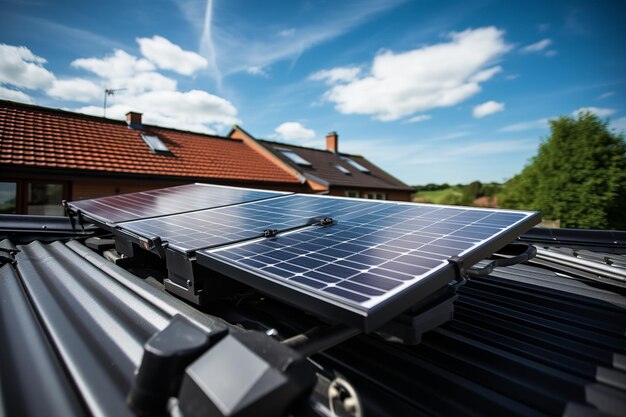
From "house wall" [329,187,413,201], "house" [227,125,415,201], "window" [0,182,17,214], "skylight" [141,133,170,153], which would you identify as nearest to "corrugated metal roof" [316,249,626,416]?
"window" [0,182,17,214]

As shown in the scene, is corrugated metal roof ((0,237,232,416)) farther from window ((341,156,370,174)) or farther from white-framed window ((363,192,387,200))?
window ((341,156,370,174))

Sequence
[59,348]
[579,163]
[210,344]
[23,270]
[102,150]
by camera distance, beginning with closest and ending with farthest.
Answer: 1. [210,344]
2. [59,348]
3. [23,270]
4. [102,150]
5. [579,163]

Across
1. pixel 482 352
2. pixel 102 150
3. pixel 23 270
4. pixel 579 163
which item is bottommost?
pixel 23 270

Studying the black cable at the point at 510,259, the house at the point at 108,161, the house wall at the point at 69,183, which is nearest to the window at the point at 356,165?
the house at the point at 108,161

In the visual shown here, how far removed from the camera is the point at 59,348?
1.73 metres

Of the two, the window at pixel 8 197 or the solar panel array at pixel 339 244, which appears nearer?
the solar panel array at pixel 339 244

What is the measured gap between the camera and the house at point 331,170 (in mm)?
18755

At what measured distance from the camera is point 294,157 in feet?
69.5

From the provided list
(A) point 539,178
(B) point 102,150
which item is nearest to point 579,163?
(A) point 539,178

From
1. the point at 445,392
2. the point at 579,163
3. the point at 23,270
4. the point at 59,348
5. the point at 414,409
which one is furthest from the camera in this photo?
the point at 579,163

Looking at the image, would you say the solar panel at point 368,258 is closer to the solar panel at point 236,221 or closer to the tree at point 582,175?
the solar panel at point 236,221

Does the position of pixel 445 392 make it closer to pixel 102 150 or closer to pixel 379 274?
pixel 379 274

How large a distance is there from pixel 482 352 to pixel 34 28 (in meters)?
25.3

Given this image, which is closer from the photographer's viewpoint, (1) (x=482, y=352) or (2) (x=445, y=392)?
(2) (x=445, y=392)
